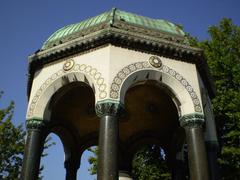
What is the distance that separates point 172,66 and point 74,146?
6.60m

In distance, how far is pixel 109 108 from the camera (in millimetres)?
9344

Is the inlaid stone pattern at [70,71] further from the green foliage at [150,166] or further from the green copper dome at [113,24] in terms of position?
the green foliage at [150,166]

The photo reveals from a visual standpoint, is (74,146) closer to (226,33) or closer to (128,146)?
(128,146)

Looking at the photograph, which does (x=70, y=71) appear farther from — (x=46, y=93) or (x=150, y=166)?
(x=150, y=166)

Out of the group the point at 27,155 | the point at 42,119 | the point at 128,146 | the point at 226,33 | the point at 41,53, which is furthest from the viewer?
the point at 226,33

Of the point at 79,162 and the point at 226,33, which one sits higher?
the point at 226,33

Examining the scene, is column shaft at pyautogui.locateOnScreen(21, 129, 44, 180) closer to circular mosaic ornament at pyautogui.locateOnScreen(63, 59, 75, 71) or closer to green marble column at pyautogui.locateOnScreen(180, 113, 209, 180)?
circular mosaic ornament at pyautogui.locateOnScreen(63, 59, 75, 71)

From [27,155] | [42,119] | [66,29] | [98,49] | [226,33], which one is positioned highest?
[226,33]

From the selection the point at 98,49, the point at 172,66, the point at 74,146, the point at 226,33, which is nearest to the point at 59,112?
the point at 74,146

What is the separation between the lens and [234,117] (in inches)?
649

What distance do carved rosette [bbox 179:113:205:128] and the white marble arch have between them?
384 centimetres

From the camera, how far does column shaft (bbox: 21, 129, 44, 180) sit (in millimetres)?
9828

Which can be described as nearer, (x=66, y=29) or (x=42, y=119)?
(x=42, y=119)

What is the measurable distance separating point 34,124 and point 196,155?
570cm
